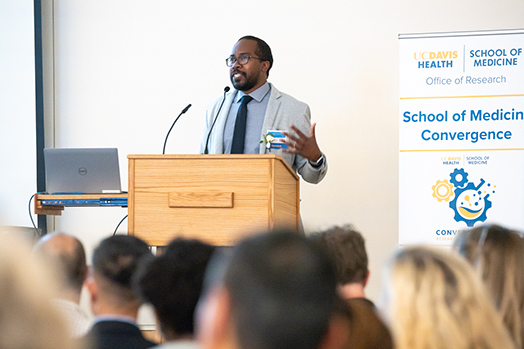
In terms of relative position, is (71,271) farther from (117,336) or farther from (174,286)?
(174,286)

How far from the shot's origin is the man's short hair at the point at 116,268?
1.82m

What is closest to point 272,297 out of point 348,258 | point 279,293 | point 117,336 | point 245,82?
point 279,293

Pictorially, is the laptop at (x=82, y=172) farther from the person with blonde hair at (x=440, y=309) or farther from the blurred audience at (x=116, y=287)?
the person with blonde hair at (x=440, y=309)

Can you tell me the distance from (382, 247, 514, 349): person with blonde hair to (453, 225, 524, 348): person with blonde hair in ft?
1.26

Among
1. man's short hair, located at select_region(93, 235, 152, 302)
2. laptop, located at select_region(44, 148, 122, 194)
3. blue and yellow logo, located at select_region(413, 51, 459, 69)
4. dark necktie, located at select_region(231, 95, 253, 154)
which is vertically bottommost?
man's short hair, located at select_region(93, 235, 152, 302)

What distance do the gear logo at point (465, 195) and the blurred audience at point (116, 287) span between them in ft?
11.8

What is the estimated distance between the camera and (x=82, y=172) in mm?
4180

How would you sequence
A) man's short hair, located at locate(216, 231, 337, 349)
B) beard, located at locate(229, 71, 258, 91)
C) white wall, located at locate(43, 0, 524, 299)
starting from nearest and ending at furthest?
1. man's short hair, located at locate(216, 231, 337, 349)
2. beard, located at locate(229, 71, 258, 91)
3. white wall, located at locate(43, 0, 524, 299)

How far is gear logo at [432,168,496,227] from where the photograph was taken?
5039mm

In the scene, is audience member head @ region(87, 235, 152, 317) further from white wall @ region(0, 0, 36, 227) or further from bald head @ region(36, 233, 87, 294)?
white wall @ region(0, 0, 36, 227)

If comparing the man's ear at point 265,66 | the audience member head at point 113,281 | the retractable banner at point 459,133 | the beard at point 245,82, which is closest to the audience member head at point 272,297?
the audience member head at point 113,281

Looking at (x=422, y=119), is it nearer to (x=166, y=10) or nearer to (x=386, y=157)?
(x=386, y=157)

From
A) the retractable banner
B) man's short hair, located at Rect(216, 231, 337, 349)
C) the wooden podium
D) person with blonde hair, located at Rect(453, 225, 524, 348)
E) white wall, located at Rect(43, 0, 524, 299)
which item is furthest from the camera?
white wall, located at Rect(43, 0, 524, 299)

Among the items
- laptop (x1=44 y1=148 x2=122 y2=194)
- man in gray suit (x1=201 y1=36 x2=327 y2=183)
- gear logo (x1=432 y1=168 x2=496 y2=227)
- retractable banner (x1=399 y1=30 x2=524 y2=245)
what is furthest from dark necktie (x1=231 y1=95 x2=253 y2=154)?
gear logo (x1=432 y1=168 x2=496 y2=227)
